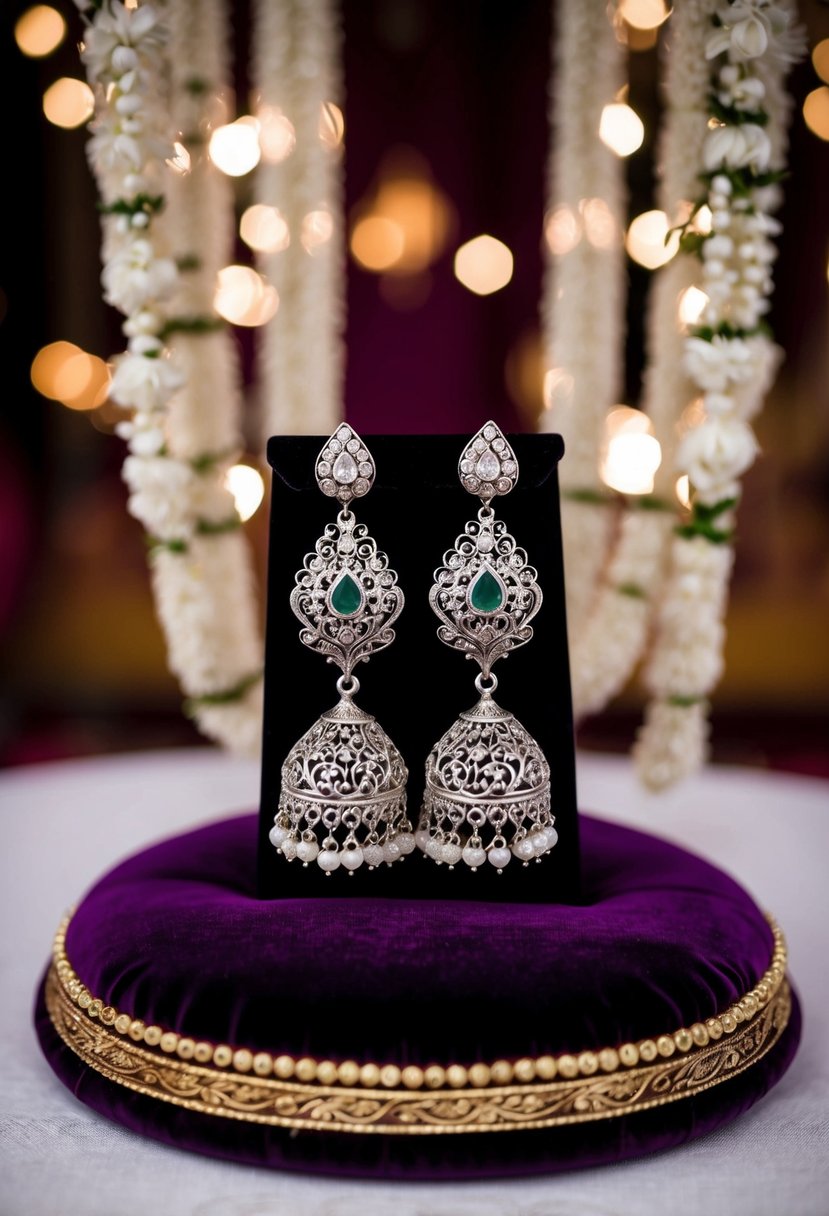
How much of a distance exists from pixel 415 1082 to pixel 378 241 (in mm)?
4086

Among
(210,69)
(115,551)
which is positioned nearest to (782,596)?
(115,551)

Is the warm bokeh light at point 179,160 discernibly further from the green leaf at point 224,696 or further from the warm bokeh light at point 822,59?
the warm bokeh light at point 822,59

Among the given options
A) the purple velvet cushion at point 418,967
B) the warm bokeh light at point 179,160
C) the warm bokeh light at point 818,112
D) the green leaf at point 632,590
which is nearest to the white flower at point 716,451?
the green leaf at point 632,590

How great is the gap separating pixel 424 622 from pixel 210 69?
116 centimetres

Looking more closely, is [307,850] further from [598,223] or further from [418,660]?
[598,223]

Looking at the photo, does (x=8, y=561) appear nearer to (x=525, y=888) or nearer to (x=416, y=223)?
(x=416, y=223)

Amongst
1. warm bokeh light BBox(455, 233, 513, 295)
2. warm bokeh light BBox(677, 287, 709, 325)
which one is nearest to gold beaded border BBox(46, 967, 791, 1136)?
warm bokeh light BBox(677, 287, 709, 325)

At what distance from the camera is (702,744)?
176cm

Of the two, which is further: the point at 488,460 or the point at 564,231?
the point at 564,231

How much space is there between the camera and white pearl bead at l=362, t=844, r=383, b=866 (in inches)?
47.2

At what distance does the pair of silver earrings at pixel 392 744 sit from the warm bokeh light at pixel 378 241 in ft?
11.8

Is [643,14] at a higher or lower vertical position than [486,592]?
higher

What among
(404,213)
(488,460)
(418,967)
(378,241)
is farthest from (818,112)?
(418,967)

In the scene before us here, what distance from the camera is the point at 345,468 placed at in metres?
1.21
